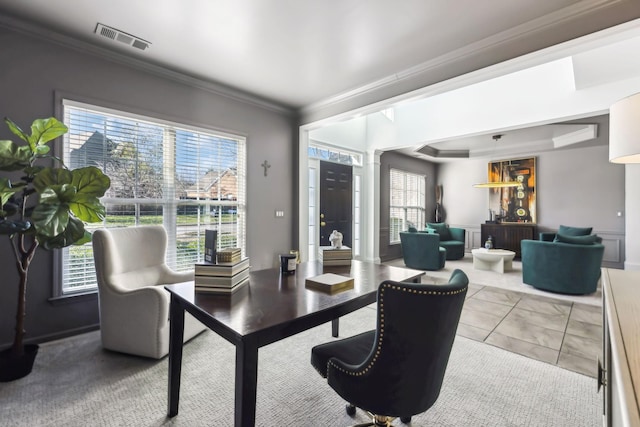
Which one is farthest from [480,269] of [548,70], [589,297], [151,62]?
[151,62]

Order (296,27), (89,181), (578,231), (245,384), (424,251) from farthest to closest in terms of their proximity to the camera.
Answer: (424,251)
(578,231)
(296,27)
(89,181)
(245,384)

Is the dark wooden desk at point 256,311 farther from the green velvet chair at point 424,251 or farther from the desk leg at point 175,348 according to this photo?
the green velvet chair at point 424,251

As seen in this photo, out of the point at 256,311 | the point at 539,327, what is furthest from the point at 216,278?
the point at 539,327

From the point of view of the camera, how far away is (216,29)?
2.45 meters

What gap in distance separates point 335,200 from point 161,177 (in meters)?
3.16

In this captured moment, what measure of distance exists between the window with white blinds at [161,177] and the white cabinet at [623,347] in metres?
3.47

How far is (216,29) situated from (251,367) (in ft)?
8.52

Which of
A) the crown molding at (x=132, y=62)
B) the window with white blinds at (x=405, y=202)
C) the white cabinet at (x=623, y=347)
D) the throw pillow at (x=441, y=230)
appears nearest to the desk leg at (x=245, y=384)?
the white cabinet at (x=623, y=347)

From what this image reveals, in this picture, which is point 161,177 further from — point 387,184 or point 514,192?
point 514,192

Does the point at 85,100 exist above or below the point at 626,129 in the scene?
above

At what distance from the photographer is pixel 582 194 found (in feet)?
20.5

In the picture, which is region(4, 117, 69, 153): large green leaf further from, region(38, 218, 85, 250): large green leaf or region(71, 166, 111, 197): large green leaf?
region(38, 218, 85, 250): large green leaf

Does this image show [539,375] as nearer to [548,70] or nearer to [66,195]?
[66,195]

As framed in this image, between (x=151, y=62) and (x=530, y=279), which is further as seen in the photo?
(x=530, y=279)
